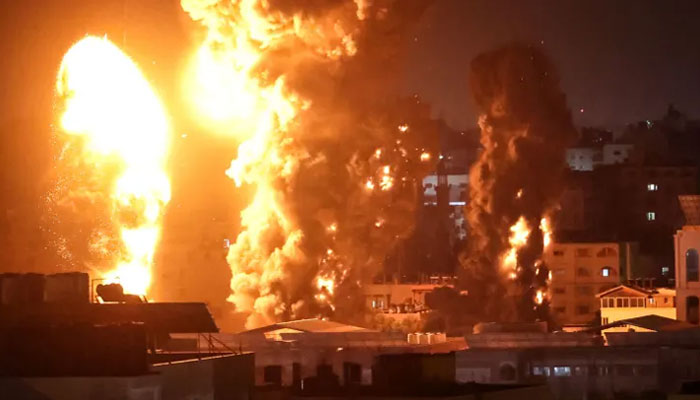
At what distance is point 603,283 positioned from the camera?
12862cm

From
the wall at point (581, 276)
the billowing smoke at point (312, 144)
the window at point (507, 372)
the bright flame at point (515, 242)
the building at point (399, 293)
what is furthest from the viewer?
the wall at point (581, 276)

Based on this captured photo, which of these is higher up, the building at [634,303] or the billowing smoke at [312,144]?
the billowing smoke at [312,144]

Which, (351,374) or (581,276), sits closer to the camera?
(351,374)

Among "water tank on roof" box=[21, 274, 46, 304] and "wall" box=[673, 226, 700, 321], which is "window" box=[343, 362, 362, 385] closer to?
"water tank on roof" box=[21, 274, 46, 304]

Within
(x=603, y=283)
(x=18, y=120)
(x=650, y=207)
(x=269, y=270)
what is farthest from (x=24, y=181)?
(x=650, y=207)

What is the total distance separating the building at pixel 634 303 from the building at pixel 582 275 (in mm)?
8178

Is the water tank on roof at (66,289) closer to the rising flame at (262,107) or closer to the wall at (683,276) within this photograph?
the rising flame at (262,107)

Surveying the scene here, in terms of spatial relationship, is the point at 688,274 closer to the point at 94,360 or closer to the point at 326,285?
the point at 326,285

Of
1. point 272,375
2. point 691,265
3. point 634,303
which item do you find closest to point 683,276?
point 691,265

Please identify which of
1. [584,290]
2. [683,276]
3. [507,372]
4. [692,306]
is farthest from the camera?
[584,290]

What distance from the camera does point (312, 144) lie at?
304 feet

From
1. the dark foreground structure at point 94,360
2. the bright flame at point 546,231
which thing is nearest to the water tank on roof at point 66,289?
the dark foreground structure at point 94,360

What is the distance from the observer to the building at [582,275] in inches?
5009

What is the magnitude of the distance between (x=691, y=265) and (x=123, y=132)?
107 feet
